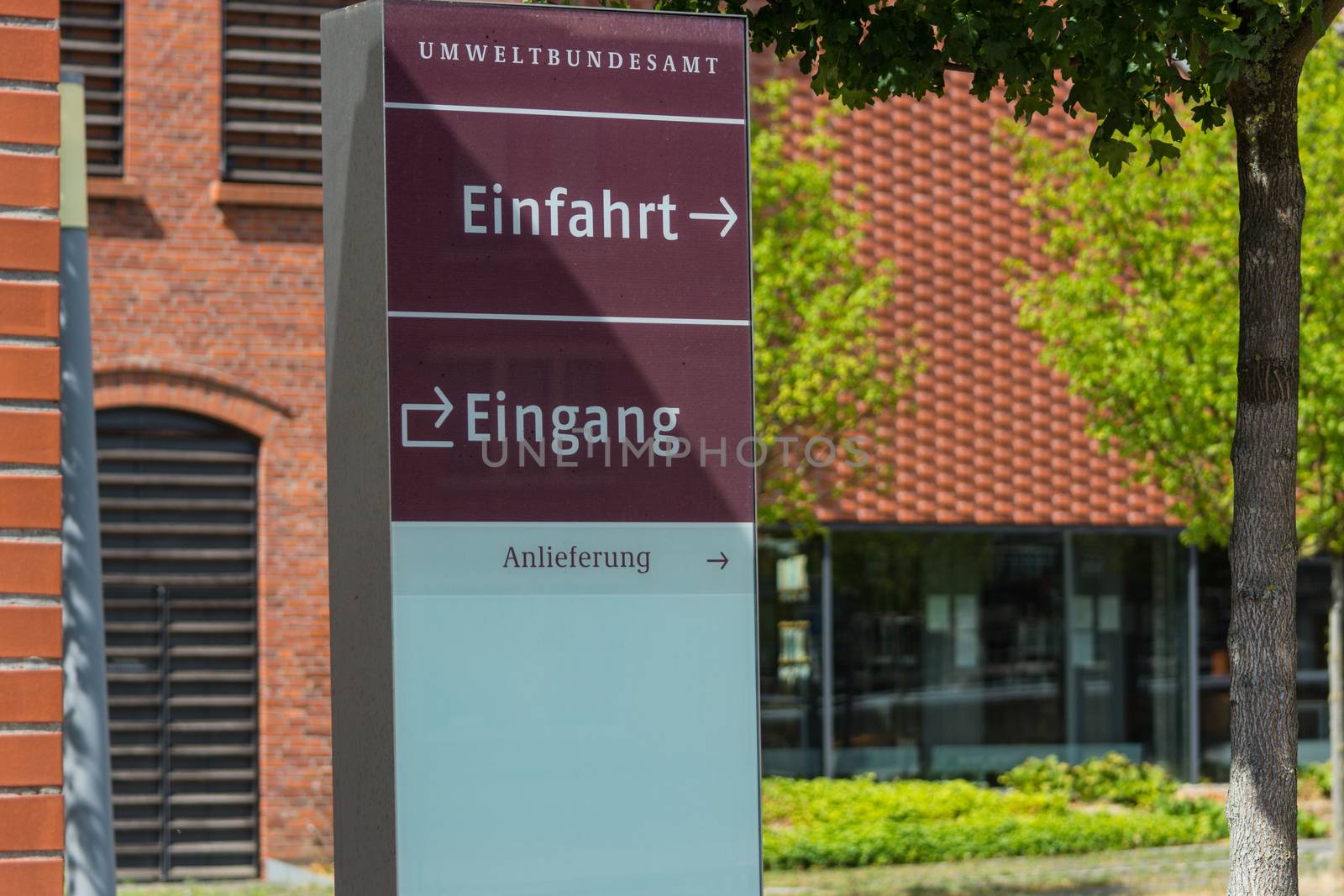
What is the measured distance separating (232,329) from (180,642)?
263 centimetres

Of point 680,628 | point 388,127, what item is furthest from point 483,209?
point 680,628

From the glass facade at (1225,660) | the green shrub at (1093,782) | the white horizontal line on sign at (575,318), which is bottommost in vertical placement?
the green shrub at (1093,782)

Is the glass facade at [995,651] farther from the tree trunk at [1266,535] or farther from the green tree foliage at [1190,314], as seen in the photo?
the tree trunk at [1266,535]

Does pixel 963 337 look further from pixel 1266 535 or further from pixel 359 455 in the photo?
pixel 359 455

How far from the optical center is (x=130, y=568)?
46.9 ft

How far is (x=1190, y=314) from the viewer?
44.0 ft

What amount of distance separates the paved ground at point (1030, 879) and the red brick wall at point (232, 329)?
4.54 feet

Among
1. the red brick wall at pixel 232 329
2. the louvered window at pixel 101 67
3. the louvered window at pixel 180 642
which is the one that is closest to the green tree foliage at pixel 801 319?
the red brick wall at pixel 232 329

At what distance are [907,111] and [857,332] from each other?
435 cm

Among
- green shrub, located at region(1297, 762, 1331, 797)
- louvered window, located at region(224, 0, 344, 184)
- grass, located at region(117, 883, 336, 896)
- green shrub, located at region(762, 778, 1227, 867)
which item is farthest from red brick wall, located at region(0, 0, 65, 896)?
green shrub, located at region(1297, 762, 1331, 797)

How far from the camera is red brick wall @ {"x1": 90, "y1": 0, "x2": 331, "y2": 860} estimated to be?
1436 cm

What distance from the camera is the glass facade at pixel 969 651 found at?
17.2 m

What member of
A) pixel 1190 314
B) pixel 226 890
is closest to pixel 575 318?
pixel 1190 314

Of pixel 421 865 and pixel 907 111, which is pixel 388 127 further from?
pixel 907 111
